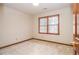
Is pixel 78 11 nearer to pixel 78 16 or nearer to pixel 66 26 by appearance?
pixel 78 16

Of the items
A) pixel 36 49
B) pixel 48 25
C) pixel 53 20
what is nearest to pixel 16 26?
pixel 48 25

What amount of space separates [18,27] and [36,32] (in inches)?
15.0

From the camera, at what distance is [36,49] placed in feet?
7.20

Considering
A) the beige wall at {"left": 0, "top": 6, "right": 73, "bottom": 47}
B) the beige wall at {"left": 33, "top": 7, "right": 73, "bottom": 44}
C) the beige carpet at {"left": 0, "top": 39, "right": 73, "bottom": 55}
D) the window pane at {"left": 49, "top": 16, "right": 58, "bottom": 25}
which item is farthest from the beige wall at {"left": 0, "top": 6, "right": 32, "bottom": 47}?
the window pane at {"left": 49, "top": 16, "right": 58, "bottom": 25}

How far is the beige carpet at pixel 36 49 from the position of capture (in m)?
1.79

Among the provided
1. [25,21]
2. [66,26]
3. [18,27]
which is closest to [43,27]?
[25,21]

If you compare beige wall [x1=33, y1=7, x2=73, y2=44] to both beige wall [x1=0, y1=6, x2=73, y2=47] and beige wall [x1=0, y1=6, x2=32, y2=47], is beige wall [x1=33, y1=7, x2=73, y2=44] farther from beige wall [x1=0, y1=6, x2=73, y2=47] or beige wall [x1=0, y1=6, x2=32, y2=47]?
beige wall [x1=0, y1=6, x2=32, y2=47]

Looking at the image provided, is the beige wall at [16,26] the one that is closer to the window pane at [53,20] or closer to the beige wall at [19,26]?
the beige wall at [19,26]

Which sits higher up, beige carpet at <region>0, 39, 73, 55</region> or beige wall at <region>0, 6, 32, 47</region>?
beige wall at <region>0, 6, 32, 47</region>

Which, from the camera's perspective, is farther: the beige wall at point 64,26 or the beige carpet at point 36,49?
the beige carpet at point 36,49

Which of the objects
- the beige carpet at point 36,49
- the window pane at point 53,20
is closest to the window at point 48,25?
the window pane at point 53,20

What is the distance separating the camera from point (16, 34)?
150 centimetres

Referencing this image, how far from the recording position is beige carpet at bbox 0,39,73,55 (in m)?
1.79
